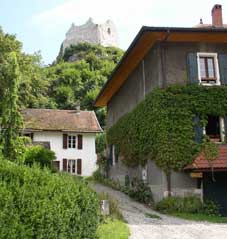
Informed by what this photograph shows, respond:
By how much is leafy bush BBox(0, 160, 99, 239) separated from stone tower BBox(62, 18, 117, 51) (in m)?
95.0

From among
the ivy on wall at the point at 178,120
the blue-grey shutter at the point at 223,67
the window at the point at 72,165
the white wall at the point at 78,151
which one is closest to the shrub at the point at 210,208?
the ivy on wall at the point at 178,120

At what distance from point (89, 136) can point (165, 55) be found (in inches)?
728

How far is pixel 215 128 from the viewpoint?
17672mm

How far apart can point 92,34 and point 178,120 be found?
88491 mm

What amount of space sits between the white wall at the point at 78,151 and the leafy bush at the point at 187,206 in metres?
19.0

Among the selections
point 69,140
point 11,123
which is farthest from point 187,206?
point 69,140

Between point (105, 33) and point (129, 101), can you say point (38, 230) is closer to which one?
point (129, 101)

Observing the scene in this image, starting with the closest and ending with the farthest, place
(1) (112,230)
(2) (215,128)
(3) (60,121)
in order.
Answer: (1) (112,230) → (2) (215,128) → (3) (60,121)

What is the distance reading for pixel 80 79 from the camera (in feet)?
204

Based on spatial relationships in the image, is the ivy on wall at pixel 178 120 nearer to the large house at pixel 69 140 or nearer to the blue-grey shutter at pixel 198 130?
the blue-grey shutter at pixel 198 130

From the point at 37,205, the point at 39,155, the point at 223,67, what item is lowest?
the point at 37,205

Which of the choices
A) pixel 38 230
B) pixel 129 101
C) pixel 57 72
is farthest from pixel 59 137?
pixel 57 72

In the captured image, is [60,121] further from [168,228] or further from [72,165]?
[168,228]

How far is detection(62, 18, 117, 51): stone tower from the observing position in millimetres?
101250
